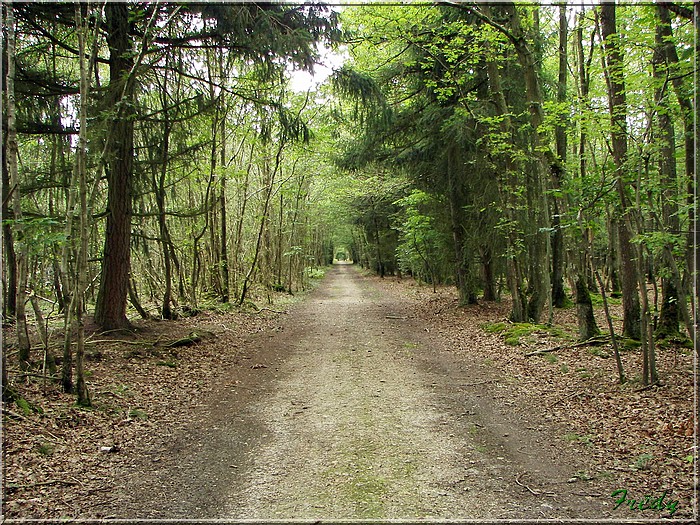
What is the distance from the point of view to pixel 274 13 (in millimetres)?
8625

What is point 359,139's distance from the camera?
15.3 meters

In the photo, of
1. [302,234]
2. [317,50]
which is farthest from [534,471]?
[302,234]

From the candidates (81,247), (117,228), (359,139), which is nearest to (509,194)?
(359,139)

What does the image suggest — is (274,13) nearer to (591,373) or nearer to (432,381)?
(432,381)

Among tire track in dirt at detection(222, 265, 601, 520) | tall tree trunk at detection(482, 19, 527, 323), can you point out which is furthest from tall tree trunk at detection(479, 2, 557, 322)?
tire track in dirt at detection(222, 265, 601, 520)

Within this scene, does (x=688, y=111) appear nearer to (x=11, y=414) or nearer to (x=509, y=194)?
(x=509, y=194)

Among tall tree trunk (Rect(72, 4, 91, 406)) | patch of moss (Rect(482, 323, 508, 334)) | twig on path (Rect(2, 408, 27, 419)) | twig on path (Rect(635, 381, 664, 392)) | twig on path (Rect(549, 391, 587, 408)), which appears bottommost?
twig on path (Rect(549, 391, 587, 408))

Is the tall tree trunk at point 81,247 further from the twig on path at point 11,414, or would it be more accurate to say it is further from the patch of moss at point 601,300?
the patch of moss at point 601,300

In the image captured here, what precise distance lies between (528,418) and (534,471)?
1.53m

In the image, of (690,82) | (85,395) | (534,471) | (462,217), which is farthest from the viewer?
(462,217)

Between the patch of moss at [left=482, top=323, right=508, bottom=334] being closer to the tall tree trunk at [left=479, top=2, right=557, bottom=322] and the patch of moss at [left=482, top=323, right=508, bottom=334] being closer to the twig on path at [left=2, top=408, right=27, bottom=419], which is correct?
the tall tree trunk at [left=479, top=2, right=557, bottom=322]

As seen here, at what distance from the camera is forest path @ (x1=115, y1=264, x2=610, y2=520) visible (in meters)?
3.70

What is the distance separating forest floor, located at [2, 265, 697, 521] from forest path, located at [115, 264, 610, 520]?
0.07ft

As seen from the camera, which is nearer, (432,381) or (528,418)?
(528,418)
